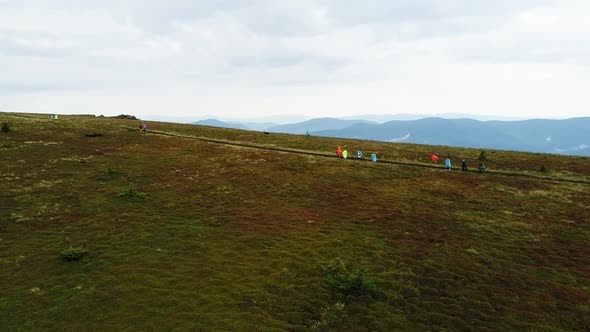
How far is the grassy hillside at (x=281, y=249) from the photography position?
19.5 m

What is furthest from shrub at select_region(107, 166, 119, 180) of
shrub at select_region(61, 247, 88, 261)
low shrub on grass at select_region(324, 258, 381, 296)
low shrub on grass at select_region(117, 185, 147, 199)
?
low shrub on grass at select_region(324, 258, 381, 296)

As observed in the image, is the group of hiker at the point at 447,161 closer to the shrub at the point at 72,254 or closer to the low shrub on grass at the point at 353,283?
the low shrub on grass at the point at 353,283

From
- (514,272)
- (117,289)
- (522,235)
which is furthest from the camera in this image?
(522,235)

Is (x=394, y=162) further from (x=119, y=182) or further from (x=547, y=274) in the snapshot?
(x=119, y=182)

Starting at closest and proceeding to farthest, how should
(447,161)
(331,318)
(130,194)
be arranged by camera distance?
(331,318) < (130,194) < (447,161)

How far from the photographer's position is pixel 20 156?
48.5 metres

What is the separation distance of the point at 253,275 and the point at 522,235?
79.2 ft

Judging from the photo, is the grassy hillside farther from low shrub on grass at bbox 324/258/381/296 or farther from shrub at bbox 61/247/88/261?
shrub at bbox 61/247/88/261

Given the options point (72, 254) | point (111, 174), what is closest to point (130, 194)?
point (111, 174)

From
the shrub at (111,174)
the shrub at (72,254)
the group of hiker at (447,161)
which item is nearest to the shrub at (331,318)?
the shrub at (72,254)

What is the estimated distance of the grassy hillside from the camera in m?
19.5

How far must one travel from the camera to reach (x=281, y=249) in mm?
26844

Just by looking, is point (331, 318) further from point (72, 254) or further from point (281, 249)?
point (72, 254)

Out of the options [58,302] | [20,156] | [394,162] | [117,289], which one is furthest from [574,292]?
[20,156]
